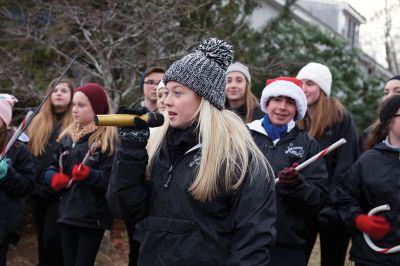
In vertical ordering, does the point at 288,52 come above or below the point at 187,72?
above

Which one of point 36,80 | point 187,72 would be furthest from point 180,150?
point 36,80

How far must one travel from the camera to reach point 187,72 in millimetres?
3434

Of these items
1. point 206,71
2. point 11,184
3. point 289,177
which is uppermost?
point 206,71

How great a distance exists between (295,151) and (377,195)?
0.72 m

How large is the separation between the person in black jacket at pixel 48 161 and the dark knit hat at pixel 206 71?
117 inches

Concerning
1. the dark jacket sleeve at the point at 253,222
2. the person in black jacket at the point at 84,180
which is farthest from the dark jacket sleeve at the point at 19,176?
the dark jacket sleeve at the point at 253,222

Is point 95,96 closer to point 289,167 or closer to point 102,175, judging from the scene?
point 102,175

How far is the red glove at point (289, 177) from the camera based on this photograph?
4.47 metres

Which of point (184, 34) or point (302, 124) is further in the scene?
point (184, 34)

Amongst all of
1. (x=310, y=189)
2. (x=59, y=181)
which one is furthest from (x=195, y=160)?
(x=59, y=181)

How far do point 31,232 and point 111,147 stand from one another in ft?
15.9

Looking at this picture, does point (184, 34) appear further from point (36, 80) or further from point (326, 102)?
point (326, 102)

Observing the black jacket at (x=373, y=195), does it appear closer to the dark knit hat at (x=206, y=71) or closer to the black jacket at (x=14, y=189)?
the dark knit hat at (x=206, y=71)

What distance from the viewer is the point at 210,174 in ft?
10.6
